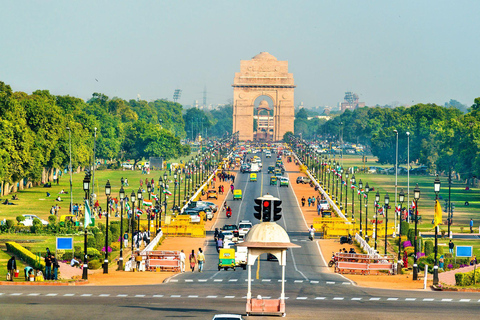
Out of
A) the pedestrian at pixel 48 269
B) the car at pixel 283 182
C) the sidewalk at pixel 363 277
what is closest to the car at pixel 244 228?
the sidewalk at pixel 363 277

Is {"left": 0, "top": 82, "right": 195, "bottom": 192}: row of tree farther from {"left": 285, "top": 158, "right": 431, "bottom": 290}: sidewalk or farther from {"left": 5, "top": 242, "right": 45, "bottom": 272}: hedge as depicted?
{"left": 5, "top": 242, "right": 45, "bottom": 272}: hedge

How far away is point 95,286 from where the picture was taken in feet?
122

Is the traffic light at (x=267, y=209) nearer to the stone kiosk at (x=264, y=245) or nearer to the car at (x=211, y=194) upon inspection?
the stone kiosk at (x=264, y=245)

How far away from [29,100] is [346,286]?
2583 inches

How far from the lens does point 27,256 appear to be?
147ft

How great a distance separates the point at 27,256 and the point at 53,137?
174 feet

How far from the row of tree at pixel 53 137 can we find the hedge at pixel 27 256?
2766 cm

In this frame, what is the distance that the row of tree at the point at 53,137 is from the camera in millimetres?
82875

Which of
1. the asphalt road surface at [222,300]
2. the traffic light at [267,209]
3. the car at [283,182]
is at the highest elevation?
the traffic light at [267,209]

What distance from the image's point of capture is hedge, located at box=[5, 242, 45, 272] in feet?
135

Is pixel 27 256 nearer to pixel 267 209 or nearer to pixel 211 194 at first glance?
pixel 267 209

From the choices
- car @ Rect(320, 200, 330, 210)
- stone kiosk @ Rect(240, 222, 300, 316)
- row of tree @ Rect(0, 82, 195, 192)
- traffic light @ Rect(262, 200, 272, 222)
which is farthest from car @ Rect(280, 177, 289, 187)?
traffic light @ Rect(262, 200, 272, 222)

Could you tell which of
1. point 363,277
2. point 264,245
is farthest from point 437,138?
point 264,245

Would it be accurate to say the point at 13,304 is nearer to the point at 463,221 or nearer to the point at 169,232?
the point at 169,232
